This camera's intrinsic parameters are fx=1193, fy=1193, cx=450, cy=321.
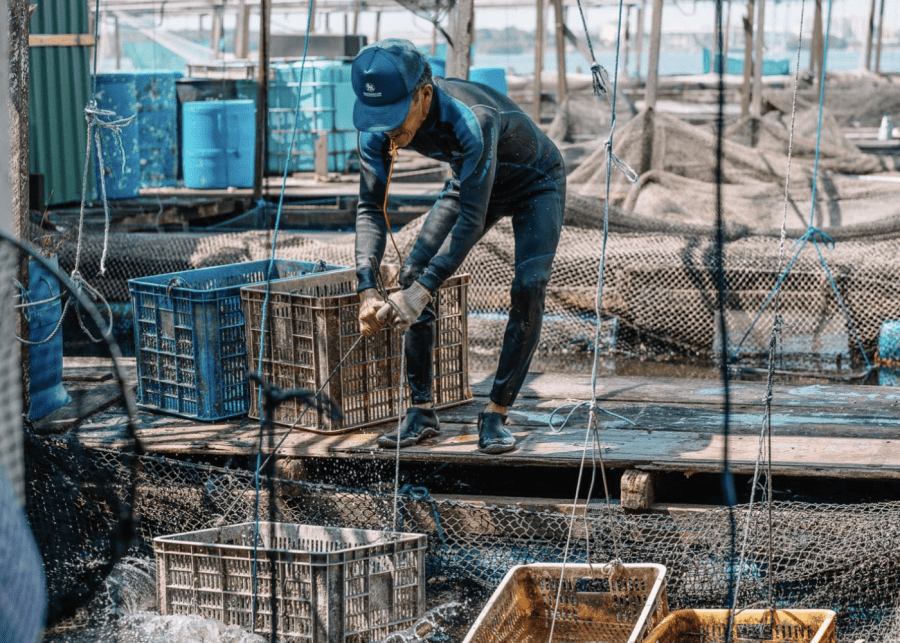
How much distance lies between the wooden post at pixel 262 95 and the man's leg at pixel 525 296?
23.1 ft

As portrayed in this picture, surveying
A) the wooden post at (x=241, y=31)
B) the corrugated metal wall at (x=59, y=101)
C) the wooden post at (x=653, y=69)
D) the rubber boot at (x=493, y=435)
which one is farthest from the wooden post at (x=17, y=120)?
the wooden post at (x=241, y=31)

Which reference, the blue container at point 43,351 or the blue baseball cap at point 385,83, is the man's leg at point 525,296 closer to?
the blue baseball cap at point 385,83

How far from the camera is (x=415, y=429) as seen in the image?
509 cm

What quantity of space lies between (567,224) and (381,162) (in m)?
5.38

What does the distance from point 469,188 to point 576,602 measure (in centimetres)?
155

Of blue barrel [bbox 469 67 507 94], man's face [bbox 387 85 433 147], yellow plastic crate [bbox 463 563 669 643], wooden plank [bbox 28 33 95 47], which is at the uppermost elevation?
wooden plank [bbox 28 33 95 47]

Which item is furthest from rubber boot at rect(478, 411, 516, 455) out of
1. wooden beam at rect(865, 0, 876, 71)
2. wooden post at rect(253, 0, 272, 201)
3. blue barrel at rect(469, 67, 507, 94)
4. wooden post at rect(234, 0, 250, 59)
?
wooden beam at rect(865, 0, 876, 71)


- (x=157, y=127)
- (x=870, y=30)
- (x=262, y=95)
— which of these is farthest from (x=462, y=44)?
(x=870, y=30)

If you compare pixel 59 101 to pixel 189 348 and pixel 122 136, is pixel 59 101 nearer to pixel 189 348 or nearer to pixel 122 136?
pixel 122 136

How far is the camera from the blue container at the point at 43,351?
5277 mm

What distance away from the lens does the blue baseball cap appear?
167 inches

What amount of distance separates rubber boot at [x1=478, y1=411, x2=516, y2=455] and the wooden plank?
742 centimetres

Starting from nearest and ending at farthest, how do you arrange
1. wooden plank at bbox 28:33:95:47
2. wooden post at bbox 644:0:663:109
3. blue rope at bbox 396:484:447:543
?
1. blue rope at bbox 396:484:447:543
2. wooden plank at bbox 28:33:95:47
3. wooden post at bbox 644:0:663:109

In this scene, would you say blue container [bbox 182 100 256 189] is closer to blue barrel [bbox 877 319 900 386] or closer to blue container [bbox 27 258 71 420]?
blue barrel [bbox 877 319 900 386]
